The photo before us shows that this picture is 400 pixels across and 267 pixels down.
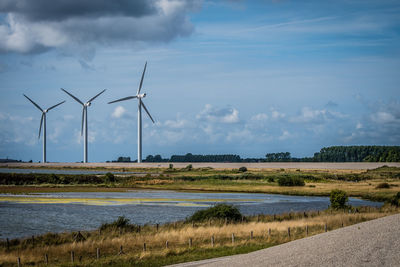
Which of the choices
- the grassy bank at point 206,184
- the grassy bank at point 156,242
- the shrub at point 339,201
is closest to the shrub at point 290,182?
the grassy bank at point 206,184

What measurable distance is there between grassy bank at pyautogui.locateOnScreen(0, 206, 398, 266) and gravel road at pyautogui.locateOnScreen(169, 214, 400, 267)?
4183mm

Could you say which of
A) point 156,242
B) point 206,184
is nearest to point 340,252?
point 156,242

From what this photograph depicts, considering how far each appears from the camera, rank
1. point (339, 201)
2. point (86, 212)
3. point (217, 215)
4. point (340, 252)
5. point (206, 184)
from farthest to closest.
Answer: point (206, 184)
point (339, 201)
point (86, 212)
point (217, 215)
point (340, 252)

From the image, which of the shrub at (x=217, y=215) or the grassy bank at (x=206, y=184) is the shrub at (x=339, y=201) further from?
the grassy bank at (x=206, y=184)

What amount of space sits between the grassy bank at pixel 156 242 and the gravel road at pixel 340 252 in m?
4.18

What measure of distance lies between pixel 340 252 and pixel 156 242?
15867mm

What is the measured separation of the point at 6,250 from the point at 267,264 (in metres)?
17.7

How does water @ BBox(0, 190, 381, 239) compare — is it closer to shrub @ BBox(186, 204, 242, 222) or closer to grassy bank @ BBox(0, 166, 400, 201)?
shrub @ BBox(186, 204, 242, 222)

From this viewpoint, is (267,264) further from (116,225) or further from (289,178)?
(289,178)

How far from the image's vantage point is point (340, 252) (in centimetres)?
2312

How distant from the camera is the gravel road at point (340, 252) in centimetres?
2173

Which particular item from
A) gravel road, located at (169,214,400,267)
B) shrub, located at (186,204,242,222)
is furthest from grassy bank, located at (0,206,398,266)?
gravel road, located at (169,214,400,267)

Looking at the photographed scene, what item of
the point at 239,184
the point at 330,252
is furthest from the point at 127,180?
the point at 330,252

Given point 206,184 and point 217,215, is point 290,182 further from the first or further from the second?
point 217,215
